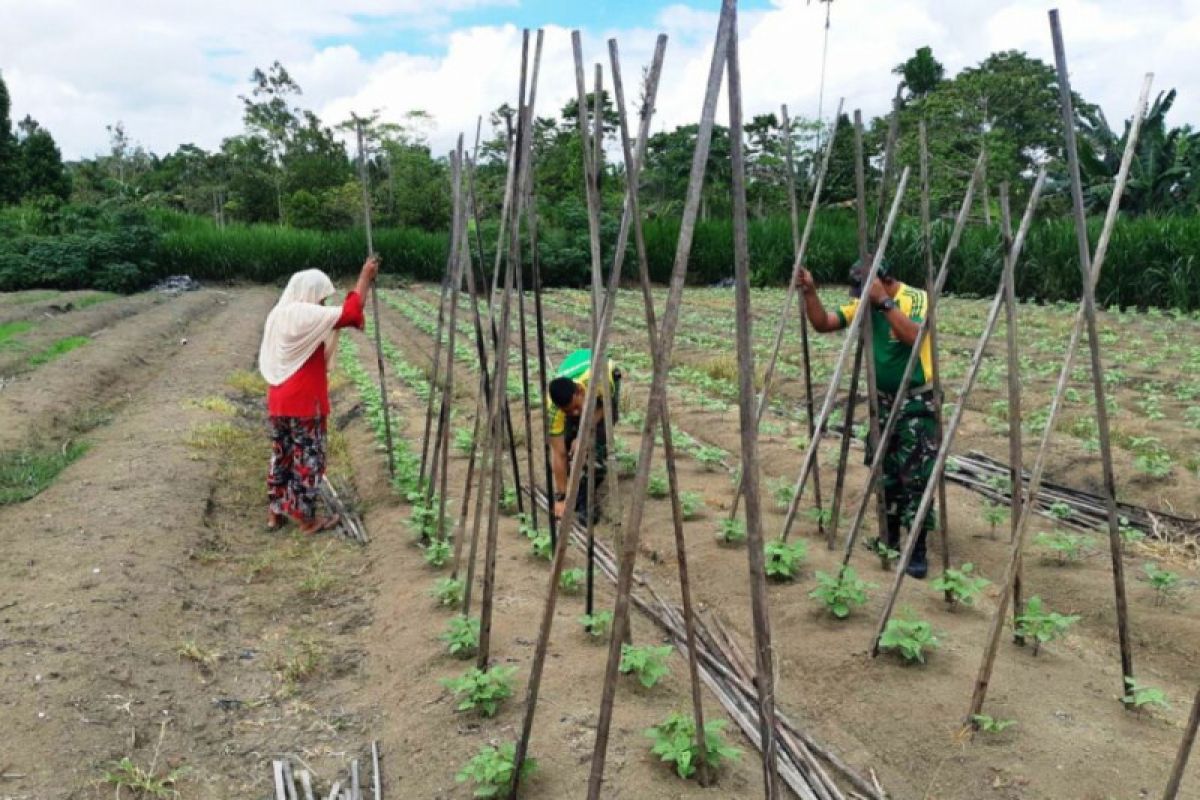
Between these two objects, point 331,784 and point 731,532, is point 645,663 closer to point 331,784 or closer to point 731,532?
point 331,784

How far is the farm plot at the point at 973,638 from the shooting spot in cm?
296

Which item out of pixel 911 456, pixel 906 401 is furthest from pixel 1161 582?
pixel 906 401

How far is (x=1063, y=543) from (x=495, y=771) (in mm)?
3085

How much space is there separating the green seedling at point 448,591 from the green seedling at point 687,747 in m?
1.54

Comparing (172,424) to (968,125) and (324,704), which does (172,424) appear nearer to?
(324,704)

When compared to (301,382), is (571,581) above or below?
below

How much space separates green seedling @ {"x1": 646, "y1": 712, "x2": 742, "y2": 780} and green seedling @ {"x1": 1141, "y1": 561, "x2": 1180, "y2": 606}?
2310 millimetres

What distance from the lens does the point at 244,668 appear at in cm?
402

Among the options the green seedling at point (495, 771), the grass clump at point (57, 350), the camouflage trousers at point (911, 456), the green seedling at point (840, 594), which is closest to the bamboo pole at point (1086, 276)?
the green seedling at point (840, 594)

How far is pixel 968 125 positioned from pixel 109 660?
30210mm

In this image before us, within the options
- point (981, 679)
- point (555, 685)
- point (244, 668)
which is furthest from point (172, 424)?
point (981, 679)

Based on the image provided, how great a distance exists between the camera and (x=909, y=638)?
11.3 ft

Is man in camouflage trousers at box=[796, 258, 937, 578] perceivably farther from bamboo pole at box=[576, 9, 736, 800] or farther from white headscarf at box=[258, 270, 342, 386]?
white headscarf at box=[258, 270, 342, 386]

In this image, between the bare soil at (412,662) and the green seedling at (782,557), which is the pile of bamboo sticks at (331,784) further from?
the green seedling at (782,557)
